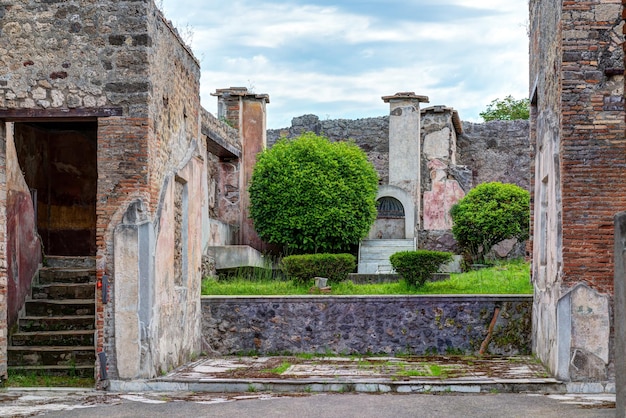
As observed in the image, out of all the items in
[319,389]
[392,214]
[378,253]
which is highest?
[392,214]

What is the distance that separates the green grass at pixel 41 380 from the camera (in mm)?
10602

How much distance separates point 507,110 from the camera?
37.9 m

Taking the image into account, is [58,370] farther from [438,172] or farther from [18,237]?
[438,172]

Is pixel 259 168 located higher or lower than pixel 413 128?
lower

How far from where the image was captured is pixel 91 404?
9.23 metres

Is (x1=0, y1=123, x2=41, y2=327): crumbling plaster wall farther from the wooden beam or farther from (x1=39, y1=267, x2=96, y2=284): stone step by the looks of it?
the wooden beam

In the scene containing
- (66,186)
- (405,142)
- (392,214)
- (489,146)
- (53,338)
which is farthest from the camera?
(489,146)

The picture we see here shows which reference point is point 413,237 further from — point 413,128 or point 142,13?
point 142,13

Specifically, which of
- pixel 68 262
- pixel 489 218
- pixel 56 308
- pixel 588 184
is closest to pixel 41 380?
pixel 56 308

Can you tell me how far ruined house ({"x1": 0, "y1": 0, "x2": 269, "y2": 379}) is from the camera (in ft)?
34.0

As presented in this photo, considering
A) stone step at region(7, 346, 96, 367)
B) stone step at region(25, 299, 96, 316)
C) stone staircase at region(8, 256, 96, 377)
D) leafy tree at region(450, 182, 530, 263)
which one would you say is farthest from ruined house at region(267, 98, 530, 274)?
stone step at region(7, 346, 96, 367)

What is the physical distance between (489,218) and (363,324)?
6.80 meters

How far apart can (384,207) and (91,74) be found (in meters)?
14.4

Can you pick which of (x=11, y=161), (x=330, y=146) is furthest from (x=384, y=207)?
(x=11, y=161)
